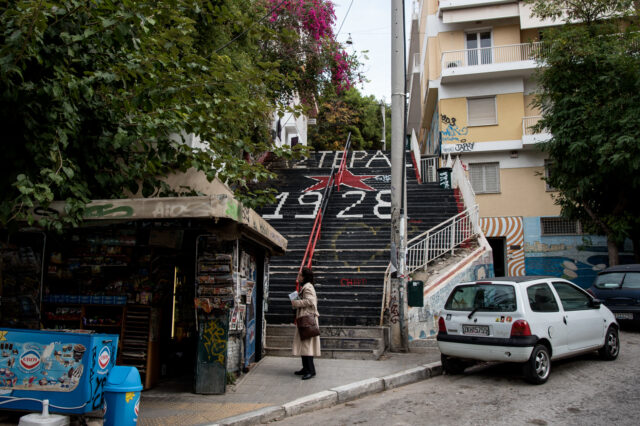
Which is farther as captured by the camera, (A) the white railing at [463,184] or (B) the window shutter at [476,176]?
(B) the window shutter at [476,176]

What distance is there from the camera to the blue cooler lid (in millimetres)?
4887

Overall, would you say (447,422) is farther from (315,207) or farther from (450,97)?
(450,97)

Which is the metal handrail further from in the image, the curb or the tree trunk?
the tree trunk

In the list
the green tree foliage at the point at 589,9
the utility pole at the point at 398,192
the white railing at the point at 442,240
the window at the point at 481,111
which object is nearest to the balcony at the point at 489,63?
the window at the point at 481,111

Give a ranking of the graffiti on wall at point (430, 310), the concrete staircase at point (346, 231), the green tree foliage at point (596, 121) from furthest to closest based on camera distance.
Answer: the green tree foliage at point (596, 121), the concrete staircase at point (346, 231), the graffiti on wall at point (430, 310)

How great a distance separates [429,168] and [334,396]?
1578 cm

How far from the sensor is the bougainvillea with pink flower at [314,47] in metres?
16.8

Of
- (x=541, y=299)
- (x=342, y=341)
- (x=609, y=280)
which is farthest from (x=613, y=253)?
(x=342, y=341)

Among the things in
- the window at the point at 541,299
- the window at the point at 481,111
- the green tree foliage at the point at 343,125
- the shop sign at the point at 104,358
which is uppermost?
the green tree foliage at the point at 343,125

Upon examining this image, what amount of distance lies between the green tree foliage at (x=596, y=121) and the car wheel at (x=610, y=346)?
8536mm

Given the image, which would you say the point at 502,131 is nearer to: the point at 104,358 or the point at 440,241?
the point at 440,241

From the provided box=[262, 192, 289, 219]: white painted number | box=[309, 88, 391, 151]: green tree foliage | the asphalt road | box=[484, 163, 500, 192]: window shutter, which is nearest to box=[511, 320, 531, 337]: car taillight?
the asphalt road

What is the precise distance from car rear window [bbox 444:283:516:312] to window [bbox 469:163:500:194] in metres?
15.4

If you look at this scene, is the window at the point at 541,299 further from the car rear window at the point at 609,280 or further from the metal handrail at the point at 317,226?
the car rear window at the point at 609,280
